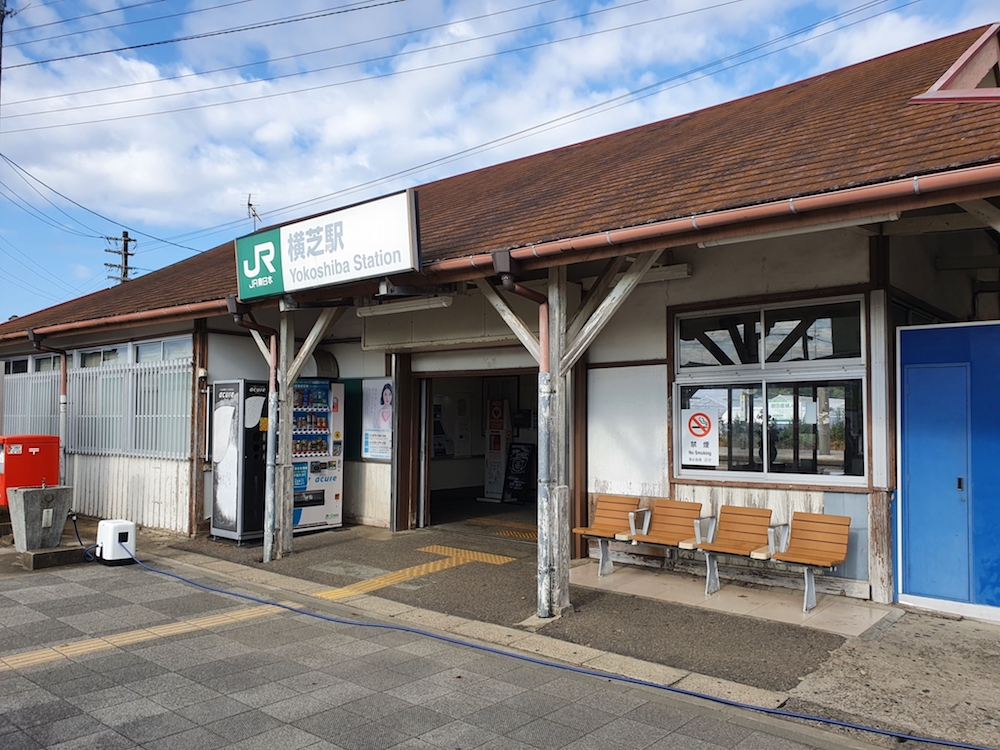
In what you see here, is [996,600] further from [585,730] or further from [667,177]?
[667,177]

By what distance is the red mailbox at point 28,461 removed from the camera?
9711 mm

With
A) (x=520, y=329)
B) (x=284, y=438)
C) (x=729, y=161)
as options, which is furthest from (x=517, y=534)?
(x=729, y=161)

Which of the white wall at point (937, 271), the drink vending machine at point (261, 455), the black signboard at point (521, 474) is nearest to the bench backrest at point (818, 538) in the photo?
the white wall at point (937, 271)

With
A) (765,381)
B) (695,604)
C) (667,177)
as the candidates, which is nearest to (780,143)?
(667,177)

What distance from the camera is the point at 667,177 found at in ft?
22.5

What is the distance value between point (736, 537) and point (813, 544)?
0.72 metres

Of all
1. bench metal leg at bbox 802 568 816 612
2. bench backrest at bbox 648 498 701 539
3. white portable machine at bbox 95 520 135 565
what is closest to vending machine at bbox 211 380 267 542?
white portable machine at bbox 95 520 135 565

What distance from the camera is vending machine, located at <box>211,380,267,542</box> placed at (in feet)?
31.6

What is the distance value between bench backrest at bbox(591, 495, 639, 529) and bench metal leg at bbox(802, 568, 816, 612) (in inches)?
78.4

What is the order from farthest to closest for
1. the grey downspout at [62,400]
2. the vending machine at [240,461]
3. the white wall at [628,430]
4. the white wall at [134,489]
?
the grey downspout at [62,400] < the white wall at [134,489] < the vending machine at [240,461] < the white wall at [628,430]

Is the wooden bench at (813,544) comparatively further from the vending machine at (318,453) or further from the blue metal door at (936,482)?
the vending machine at (318,453)

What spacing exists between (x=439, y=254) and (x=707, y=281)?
2.72 m

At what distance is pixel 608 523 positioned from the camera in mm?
7918

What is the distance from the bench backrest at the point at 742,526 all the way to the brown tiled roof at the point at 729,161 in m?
3.03
